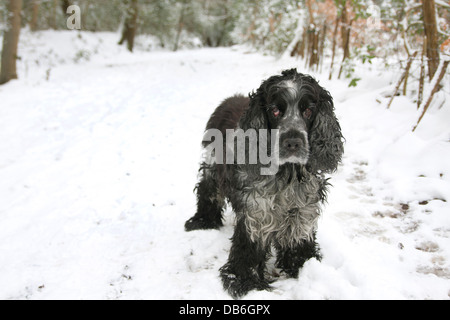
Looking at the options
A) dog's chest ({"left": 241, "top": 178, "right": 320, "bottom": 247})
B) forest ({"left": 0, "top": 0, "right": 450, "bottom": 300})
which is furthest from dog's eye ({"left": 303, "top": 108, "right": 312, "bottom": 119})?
forest ({"left": 0, "top": 0, "right": 450, "bottom": 300})

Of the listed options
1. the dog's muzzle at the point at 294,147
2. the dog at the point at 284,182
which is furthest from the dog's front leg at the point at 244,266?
the dog's muzzle at the point at 294,147

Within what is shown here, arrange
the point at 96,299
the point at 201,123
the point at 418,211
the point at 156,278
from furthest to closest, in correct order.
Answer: the point at 201,123 < the point at 418,211 < the point at 156,278 < the point at 96,299

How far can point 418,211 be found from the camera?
12.6 ft

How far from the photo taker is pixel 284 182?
2.94m

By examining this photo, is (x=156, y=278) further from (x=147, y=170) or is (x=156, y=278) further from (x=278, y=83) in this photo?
(x=147, y=170)

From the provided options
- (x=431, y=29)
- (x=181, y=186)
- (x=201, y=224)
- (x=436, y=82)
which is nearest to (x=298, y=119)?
(x=201, y=224)

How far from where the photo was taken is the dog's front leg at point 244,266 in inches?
122

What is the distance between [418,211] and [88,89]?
9.56 meters

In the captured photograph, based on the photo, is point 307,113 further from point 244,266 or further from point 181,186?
point 181,186

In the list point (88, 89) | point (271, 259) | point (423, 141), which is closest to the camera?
point (271, 259)

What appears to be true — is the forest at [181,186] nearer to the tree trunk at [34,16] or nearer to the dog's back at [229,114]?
the dog's back at [229,114]

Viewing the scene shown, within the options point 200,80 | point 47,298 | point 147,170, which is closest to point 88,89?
point 200,80

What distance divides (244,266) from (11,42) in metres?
10.9

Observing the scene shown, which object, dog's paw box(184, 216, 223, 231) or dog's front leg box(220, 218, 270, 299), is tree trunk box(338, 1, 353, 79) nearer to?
dog's paw box(184, 216, 223, 231)
